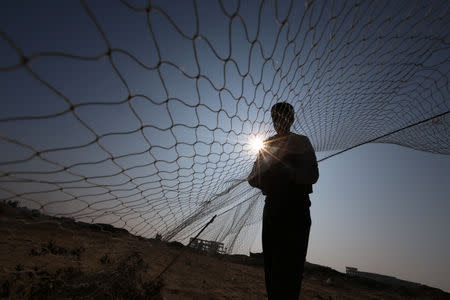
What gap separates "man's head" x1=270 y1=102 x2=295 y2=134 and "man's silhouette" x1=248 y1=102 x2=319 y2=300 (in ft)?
0.83

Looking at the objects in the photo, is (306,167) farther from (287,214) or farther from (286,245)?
(286,245)

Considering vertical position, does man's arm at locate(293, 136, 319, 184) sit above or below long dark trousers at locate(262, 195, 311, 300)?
above

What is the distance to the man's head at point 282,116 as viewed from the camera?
193cm

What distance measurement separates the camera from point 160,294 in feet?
8.07

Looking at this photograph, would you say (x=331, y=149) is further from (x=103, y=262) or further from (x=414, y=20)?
(x=103, y=262)

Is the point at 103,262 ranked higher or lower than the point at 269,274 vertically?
lower

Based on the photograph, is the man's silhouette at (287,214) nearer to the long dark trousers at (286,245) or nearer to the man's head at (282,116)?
the long dark trousers at (286,245)

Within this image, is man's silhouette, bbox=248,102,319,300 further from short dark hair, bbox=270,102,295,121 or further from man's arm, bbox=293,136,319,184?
short dark hair, bbox=270,102,295,121

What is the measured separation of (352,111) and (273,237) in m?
3.35

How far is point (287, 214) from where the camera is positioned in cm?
148

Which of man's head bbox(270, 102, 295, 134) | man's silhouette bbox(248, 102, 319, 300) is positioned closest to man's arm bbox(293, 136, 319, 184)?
man's silhouette bbox(248, 102, 319, 300)

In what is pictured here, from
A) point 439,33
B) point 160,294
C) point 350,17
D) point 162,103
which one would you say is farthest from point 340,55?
point 160,294

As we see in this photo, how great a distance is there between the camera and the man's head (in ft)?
6.33

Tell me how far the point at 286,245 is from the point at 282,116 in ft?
3.76
